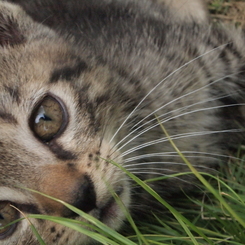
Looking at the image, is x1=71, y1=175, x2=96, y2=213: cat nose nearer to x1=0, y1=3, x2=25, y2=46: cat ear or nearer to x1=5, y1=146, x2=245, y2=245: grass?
x1=5, y1=146, x2=245, y2=245: grass

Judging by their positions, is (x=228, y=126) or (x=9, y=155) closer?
(x=9, y=155)

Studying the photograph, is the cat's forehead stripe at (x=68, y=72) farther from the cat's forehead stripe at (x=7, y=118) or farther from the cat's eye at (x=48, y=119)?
the cat's forehead stripe at (x=7, y=118)

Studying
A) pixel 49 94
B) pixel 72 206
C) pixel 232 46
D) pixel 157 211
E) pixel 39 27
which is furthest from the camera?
pixel 232 46

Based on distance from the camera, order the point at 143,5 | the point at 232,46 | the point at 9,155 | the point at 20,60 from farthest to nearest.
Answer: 1. the point at 143,5
2. the point at 232,46
3. the point at 20,60
4. the point at 9,155

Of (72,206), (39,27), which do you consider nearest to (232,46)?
(39,27)

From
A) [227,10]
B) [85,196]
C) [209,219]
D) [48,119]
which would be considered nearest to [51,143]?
[48,119]

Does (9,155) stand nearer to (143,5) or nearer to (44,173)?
(44,173)

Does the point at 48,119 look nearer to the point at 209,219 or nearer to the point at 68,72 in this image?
the point at 68,72
